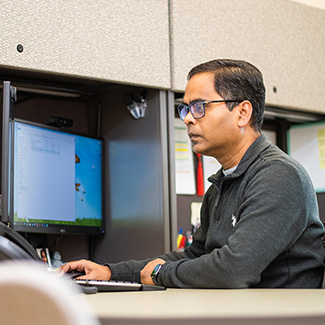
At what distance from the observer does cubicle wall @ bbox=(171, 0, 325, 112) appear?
198 centimetres

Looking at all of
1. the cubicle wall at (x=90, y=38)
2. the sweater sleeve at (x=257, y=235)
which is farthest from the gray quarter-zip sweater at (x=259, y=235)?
the cubicle wall at (x=90, y=38)

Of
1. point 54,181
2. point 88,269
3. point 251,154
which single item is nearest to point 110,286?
point 88,269

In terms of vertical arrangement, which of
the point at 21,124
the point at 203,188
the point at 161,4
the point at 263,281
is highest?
the point at 161,4

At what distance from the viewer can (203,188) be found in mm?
2266

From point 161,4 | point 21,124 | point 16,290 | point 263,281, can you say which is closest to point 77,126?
point 21,124

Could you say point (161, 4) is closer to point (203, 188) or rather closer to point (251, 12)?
point (251, 12)

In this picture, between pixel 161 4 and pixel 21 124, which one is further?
pixel 161 4

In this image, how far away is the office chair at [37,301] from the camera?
382 millimetres

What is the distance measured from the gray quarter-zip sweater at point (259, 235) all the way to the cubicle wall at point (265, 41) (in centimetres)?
58

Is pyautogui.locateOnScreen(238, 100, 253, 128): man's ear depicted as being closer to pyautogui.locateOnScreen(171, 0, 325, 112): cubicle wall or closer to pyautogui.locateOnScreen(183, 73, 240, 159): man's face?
pyautogui.locateOnScreen(183, 73, 240, 159): man's face

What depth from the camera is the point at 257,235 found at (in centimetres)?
122

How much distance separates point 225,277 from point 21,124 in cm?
89

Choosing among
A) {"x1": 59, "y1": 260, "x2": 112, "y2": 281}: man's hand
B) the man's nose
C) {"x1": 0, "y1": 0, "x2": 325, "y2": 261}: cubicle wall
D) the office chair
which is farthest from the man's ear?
the office chair

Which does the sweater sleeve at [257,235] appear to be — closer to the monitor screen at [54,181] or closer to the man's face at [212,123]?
the man's face at [212,123]
